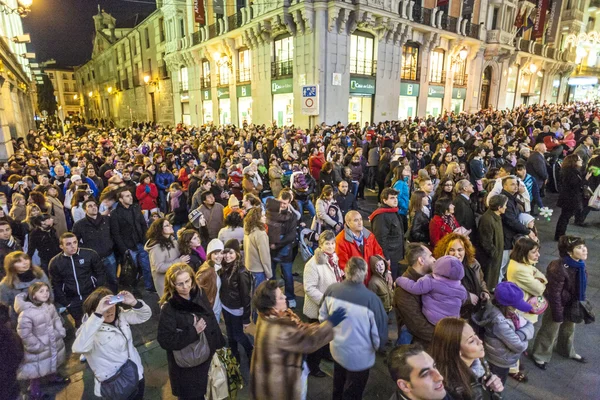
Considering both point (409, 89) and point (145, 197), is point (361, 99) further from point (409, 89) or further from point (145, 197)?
point (145, 197)

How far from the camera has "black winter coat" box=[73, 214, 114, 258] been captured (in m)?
4.96

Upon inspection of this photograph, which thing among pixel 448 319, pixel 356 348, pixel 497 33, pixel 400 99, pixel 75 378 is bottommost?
pixel 75 378

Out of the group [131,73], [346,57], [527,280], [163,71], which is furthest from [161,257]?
[131,73]

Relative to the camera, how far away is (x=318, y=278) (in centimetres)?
366

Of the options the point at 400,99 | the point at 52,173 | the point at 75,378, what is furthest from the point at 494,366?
the point at 400,99

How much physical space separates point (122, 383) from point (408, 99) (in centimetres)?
2336

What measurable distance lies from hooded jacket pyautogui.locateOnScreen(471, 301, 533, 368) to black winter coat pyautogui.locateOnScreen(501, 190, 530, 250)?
6.65 feet

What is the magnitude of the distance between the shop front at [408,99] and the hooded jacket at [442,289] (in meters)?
20.9

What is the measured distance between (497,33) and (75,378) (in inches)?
1229

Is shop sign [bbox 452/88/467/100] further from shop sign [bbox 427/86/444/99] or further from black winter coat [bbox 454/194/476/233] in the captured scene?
black winter coat [bbox 454/194/476/233]

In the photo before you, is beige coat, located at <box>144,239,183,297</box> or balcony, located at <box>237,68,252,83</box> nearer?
beige coat, located at <box>144,239,183,297</box>

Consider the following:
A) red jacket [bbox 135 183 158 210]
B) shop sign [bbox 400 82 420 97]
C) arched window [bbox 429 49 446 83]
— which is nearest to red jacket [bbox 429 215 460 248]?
red jacket [bbox 135 183 158 210]

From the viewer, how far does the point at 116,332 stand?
2879 mm

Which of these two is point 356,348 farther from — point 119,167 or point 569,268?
point 119,167
